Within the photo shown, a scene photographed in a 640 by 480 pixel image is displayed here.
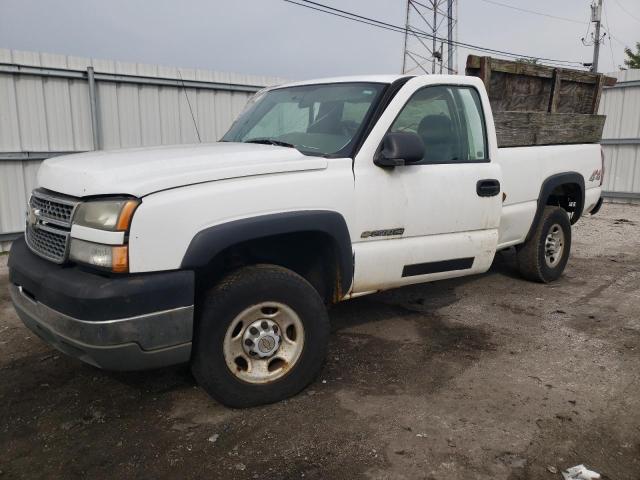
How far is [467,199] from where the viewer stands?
4223 mm

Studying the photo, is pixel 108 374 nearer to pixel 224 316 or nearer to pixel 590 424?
pixel 224 316

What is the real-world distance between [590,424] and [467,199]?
1731mm

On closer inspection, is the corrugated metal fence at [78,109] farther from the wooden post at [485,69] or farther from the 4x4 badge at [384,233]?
the 4x4 badge at [384,233]

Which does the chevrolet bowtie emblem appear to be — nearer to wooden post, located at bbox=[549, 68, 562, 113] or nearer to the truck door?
the truck door

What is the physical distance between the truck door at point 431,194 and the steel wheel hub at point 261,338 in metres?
0.72

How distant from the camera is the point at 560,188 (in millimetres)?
5996

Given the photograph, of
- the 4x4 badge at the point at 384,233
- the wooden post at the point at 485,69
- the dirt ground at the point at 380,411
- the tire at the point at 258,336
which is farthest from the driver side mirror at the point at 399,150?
the wooden post at the point at 485,69

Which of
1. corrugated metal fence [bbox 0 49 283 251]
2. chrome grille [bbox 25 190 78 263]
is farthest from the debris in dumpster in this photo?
corrugated metal fence [bbox 0 49 283 251]

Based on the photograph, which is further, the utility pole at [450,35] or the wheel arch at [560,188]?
the utility pole at [450,35]

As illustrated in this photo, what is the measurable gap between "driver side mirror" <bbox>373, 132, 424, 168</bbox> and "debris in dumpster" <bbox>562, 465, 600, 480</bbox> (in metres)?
1.95

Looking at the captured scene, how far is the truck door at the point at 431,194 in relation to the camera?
12.1 ft

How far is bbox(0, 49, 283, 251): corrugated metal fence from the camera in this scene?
8180 millimetres

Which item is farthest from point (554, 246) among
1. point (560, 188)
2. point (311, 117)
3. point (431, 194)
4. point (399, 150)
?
point (311, 117)

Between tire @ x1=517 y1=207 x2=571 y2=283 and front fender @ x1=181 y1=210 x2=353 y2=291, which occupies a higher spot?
front fender @ x1=181 y1=210 x2=353 y2=291
